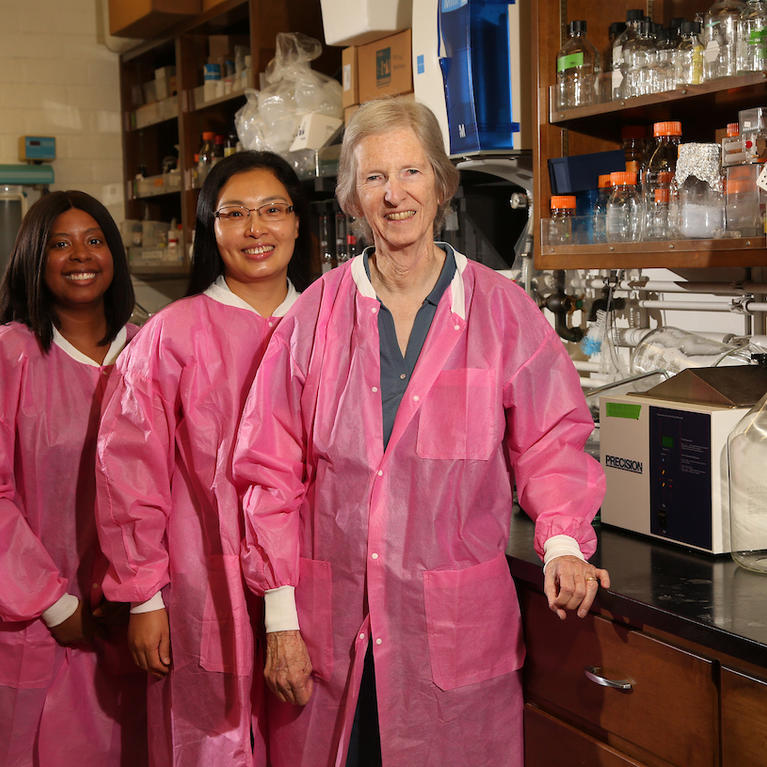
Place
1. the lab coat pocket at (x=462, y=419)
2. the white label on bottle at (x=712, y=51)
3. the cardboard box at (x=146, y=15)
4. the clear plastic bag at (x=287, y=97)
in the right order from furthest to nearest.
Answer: the cardboard box at (x=146, y=15) < the clear plastic bag at (x=287, y=97) < the white label on bottle at (x=712, y=51) < the lab coat pocket at (x=462, y=419)

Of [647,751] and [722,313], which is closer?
[647,751]

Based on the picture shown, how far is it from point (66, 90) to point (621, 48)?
11.2ft

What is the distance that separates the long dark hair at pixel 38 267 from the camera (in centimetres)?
195

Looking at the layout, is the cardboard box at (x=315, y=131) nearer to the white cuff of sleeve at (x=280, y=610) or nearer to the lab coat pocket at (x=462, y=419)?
the lab coat pocket at (x=462, y=419)

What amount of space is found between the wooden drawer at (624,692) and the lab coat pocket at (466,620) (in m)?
0.12

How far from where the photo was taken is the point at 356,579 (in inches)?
59.1

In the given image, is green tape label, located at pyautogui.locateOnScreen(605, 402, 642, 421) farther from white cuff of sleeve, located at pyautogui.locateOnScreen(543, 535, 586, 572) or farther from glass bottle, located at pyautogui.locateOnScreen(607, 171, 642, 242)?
white cuff of sleeve, located at pyautogui.locateOnScreen(543, 535, 586, 572)

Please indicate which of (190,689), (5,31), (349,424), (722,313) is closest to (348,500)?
(349,424)

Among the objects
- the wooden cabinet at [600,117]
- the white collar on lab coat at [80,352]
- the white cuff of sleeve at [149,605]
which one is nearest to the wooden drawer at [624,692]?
the white cuff of sleeve at [149,605]

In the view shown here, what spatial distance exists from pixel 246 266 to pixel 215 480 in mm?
412

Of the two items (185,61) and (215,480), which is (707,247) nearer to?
(215,480)

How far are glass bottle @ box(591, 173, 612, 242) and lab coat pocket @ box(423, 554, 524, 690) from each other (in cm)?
87

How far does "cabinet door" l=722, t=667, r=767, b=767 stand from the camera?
128 cm

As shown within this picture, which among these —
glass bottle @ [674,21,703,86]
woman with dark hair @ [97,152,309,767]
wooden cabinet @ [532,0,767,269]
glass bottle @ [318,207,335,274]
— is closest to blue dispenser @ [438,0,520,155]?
wooden cabinet @ [532,0,767,269]
